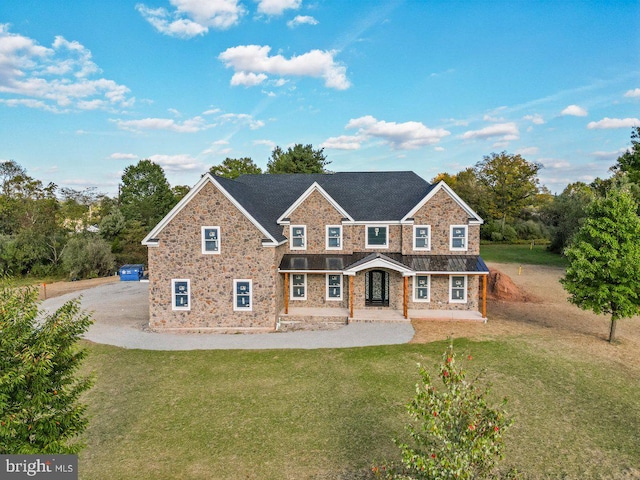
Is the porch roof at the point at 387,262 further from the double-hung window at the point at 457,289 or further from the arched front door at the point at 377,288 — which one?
the arched front door at the point at 377,288

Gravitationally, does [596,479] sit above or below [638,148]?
below

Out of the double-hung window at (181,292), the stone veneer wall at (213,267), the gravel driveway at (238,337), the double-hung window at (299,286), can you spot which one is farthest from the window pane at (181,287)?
the double-hung window at (299,286)

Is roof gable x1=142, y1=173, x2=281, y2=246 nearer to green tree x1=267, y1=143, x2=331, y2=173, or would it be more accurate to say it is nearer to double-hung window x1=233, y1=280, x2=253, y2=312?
double-hung window x1=233, y1=280, x2=253, y2=312

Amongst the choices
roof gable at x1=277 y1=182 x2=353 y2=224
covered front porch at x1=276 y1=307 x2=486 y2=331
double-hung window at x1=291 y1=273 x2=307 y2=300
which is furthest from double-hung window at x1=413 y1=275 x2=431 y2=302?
double-hung window at x1=291 y1=273 x2=307 y2=300

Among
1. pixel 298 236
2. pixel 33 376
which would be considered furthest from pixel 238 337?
pixel 33 376

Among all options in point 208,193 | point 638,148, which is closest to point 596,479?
point 208,193

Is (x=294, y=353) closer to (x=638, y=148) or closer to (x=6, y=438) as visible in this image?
(x=6, y=438)
